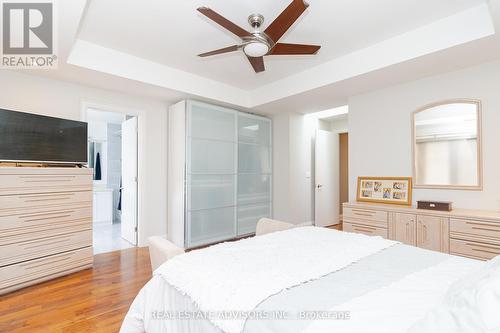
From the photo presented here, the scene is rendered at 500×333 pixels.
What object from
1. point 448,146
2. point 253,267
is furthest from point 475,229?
point 253,267

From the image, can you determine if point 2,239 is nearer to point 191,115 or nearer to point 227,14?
point 191,115

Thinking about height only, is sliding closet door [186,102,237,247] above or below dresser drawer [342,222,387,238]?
above

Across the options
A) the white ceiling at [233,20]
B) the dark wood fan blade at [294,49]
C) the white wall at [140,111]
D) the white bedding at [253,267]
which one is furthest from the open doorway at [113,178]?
the white bedding at [253,267]

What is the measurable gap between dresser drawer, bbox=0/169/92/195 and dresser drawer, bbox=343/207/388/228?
3.28 metres

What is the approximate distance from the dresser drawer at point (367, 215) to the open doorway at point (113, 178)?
315 centimetres

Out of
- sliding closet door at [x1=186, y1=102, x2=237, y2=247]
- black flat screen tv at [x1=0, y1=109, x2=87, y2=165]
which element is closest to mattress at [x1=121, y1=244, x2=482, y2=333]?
black flat screen tv at [x1=0, y1=109, x2=87, y2=165]

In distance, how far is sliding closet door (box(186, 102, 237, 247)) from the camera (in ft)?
13.3

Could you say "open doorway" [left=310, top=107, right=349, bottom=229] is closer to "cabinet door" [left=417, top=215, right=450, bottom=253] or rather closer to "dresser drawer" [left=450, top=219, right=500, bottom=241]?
"cabinet door" [left=417, top=215, right=450, bottom=253]

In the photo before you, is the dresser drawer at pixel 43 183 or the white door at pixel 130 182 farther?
the white door at pixel 130 182

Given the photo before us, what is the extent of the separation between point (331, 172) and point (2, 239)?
5240 millimetres

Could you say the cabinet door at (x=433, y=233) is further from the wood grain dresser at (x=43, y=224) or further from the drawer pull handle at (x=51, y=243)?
the drawer pull handle at (x=51, y=243)

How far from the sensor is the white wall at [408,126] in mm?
2756

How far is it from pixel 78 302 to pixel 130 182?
85.0 inches

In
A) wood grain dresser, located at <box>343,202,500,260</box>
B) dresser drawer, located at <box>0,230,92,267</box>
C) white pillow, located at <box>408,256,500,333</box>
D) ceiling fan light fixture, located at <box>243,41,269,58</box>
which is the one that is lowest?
dresser drawer, located at <box>0,230,92,267</box>
